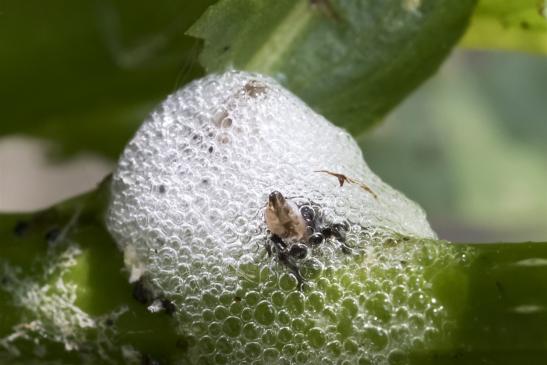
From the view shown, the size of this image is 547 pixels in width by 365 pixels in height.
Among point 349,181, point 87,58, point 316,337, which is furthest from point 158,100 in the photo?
point 316,337

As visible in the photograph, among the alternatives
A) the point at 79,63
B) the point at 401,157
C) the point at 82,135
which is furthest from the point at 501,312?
the point at 401,157

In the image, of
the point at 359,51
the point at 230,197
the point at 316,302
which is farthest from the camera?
the point at 359,51

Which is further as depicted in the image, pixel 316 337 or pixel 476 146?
pixel 476 146

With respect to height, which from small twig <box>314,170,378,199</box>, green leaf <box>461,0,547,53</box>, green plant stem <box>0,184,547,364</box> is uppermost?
green leaf <box>461,0,547,53</box>

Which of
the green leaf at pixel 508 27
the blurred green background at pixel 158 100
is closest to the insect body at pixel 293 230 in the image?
the blurred green background at pixel 158 100

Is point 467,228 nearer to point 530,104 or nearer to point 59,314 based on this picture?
point 530,104

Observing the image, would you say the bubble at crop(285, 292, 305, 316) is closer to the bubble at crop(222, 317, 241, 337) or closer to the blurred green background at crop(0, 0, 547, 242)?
the bubble at crop(222, 317, 241, 337)

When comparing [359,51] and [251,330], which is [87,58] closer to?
[359,51]

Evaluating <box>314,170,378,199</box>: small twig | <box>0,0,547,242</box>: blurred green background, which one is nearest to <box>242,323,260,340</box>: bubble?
<box>314,170,378,199</box>: small twig
